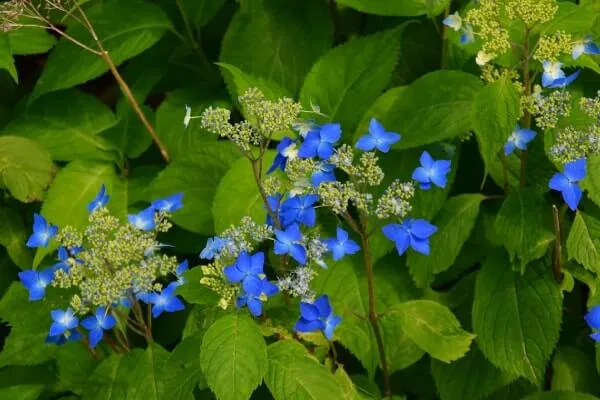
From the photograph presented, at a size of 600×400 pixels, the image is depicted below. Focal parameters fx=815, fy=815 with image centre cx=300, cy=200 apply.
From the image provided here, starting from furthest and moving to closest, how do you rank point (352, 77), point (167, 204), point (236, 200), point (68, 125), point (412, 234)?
1. point (68, 125)
2. point (352, 77)
3. point (236, 200)
4. point (167, 204)
5. point (412, 234)

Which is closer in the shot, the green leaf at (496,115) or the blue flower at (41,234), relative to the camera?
the green leaf at (496,115)

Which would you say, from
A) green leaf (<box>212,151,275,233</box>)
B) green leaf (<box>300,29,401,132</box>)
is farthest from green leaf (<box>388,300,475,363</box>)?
green leaf (<box>300,29,401,132</box>)

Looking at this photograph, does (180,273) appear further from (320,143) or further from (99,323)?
(320,143)

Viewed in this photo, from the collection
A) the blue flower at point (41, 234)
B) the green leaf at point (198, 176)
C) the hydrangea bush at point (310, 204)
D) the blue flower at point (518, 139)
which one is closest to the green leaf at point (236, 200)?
the hydrangea bush at point (310, 204)

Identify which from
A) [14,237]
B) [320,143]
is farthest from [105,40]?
[320,143]

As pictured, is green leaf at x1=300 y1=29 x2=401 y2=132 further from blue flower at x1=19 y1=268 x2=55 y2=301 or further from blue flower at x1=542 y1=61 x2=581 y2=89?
blue flower at x1=19 y1=268 x2=55 y2=301

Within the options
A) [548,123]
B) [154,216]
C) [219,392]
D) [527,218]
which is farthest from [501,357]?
[154,216]

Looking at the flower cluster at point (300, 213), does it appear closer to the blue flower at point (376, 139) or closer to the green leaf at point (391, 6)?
the blue flower at point (376, 139)
